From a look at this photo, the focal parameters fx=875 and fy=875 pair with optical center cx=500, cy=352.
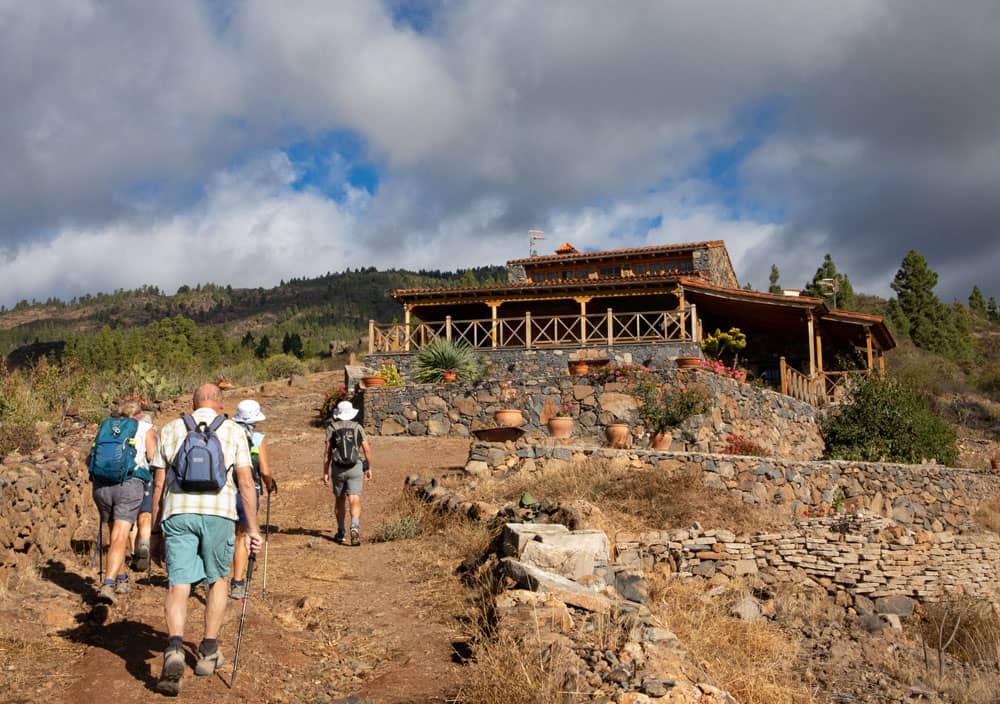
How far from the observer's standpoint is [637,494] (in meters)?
11.2

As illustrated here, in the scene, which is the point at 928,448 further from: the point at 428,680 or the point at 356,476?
the point at 428,680

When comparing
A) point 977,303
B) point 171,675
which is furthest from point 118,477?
point 977,303

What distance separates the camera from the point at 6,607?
6.01 metres

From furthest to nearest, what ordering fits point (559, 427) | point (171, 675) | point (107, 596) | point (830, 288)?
point (830, 288) → point (559, 427) → point (107, 596) → point (171, 675)

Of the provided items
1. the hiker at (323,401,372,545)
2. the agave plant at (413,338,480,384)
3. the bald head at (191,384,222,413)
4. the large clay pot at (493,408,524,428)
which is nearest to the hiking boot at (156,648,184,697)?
the bald head at (191,384,222,413)

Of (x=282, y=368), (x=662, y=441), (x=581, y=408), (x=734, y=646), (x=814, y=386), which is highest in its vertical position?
(x=282, y=368)

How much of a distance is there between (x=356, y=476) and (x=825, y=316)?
16.8 meters

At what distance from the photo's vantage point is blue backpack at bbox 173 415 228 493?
16.2 feet

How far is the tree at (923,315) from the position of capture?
133 feet

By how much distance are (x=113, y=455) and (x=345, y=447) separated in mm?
2867

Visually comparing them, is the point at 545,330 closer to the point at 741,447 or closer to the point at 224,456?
the point at 741,447

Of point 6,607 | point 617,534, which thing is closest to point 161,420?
point 617,534

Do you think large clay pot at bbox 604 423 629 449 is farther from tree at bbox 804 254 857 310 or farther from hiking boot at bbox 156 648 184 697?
tree at bbox 804 254 857 310

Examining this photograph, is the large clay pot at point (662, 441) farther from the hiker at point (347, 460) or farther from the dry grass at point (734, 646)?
the hiker at point (347, 460)
